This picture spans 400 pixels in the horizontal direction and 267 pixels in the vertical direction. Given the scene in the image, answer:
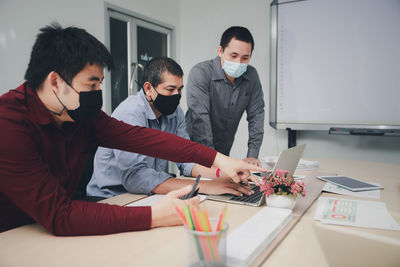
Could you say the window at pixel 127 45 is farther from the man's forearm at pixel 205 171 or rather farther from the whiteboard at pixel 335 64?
the man's forearm at pixel 205 171

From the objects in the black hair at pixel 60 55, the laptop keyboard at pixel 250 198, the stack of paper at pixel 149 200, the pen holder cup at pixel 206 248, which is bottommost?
the stack of paper at pixel 149 200

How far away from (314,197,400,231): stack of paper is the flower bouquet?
0.31 feet

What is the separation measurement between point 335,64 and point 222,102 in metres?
1.34

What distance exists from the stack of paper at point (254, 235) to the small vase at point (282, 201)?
0.06m

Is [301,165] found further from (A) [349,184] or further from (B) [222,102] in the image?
(B) [222,102]

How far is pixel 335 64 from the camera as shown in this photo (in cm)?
296

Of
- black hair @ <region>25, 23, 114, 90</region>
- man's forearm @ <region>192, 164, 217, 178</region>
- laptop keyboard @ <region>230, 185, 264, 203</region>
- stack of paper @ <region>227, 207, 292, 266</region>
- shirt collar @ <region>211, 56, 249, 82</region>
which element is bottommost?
laptop keyboard @ <region>230, 185, 264, 203</region>

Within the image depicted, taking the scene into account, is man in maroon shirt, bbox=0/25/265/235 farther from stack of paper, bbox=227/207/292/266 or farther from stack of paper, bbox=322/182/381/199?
stack of paper, bbox=322/182/381/199

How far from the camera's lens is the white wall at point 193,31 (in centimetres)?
234

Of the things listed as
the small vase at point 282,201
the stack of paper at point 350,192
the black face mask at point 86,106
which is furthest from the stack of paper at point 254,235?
the black face mask at point 86,106

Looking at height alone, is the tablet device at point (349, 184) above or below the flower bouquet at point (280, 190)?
below

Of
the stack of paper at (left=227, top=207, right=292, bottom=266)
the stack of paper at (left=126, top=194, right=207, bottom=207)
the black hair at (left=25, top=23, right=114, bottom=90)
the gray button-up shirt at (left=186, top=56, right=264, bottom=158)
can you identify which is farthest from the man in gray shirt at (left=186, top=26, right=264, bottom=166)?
the black hair at (left=25, top=23, right=114, bottom=90)

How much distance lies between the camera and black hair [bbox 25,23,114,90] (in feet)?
2.95

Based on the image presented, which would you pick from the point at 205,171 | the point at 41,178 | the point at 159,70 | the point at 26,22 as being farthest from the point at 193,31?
the point at 41,178
